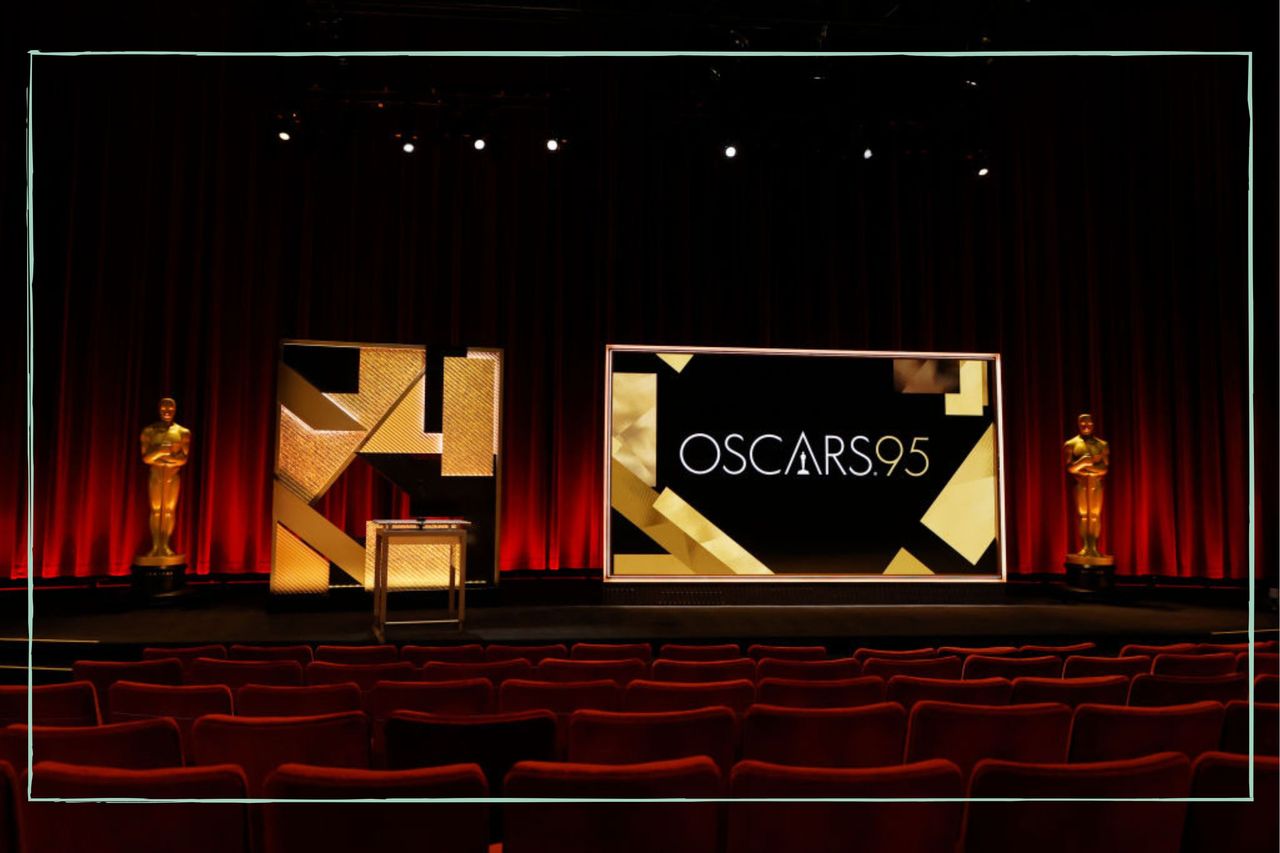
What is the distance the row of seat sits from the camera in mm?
1685

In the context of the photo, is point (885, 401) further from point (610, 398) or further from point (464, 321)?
point (464, 321)

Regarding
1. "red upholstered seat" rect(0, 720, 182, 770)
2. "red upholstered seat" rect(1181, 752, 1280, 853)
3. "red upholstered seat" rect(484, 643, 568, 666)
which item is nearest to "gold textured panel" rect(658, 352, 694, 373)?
"red upholstered seat" rect(484, 643, 568, 666)

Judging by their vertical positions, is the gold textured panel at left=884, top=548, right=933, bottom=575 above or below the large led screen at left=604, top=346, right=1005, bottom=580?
below

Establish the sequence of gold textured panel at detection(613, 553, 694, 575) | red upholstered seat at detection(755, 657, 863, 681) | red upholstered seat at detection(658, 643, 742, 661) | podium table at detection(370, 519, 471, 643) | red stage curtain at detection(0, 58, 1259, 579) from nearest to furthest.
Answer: red upholstered seat at detection(755, 657, 863, 681), red upholstered seat at detection(658, 643, 742, 661), podium table at detection(370, 519, 471, 643), red stage curtain at detection(0, 58, 1259, 579), gold textured panel at detection(613, 553, 694, 575)

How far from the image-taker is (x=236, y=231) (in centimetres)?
816

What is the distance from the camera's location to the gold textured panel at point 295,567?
6746 mm

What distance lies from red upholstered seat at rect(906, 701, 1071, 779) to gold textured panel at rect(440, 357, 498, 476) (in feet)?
17.0

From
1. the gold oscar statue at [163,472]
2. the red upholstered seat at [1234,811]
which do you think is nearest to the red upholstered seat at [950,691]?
the red upholstered seat at [1234,811]

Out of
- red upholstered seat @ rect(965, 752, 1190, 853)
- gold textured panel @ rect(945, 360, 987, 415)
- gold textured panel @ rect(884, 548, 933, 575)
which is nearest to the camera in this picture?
red upholstered seat @ rect(965, 752, 1190, 853)

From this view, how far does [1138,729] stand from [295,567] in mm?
6176

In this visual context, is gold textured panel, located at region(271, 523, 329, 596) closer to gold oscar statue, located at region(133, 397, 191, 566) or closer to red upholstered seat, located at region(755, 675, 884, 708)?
gold oscar statue, located at region(133, 397, 191, 566)

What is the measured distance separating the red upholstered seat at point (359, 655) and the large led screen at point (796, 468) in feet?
12.6

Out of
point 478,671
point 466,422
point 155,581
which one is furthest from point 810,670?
point 155,581

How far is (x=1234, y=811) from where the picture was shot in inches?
73.5
